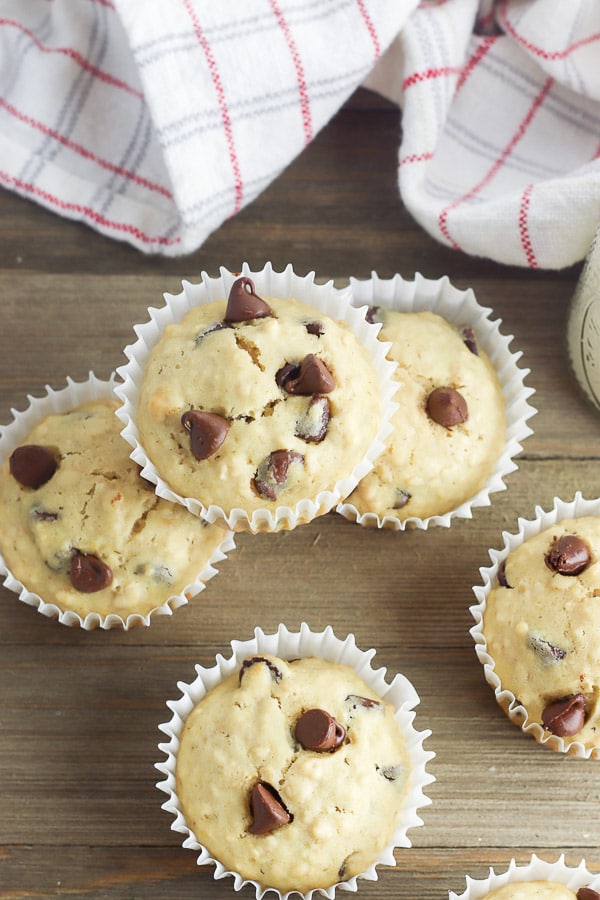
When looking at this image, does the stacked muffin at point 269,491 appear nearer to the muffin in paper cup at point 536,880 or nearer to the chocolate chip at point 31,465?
the chocolate chip at point 31,465

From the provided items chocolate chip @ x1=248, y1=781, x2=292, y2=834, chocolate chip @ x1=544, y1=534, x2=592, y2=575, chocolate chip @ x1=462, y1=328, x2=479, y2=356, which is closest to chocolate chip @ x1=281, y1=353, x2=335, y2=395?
chocolate chip @ x1=462, y1=328, x2=479, y2=356

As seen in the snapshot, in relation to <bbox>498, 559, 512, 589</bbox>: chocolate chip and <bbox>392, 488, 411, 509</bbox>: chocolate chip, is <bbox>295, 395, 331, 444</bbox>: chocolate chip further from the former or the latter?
<bbox>498, 559, 512, 589</bbox>: chocolate chip

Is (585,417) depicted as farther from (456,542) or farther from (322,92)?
(322,92)

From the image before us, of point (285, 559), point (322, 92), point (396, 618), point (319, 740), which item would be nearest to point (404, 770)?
point (319, 740)

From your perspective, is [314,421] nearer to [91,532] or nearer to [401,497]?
[401,497]

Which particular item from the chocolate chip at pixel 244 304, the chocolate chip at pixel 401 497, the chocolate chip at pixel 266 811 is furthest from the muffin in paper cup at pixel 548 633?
the chocolate chip at pixel 244 304

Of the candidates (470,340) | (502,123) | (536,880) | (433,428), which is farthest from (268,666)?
(502,123)

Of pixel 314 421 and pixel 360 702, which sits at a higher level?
pixel 314 421
